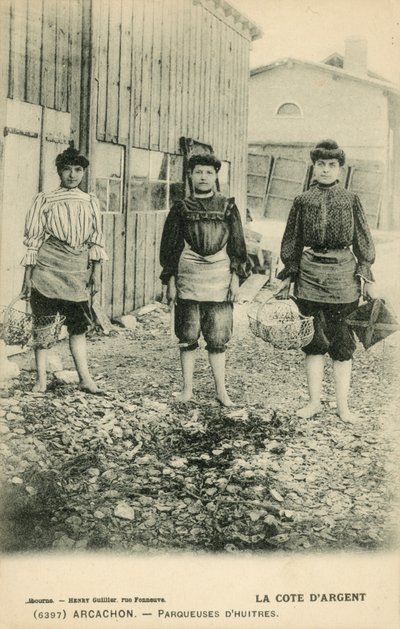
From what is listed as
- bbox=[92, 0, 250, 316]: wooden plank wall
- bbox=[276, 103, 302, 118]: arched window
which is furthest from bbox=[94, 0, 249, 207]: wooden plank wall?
bbox=[276, 103, 302, 118]: arched window

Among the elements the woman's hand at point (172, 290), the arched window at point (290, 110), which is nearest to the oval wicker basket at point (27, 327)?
the woman's hand at point (172, 290)

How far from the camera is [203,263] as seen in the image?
11.2 feet

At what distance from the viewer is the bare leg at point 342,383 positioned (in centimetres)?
343

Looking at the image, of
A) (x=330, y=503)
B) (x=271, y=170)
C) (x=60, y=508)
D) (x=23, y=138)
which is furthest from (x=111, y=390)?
(x=271, y=170)

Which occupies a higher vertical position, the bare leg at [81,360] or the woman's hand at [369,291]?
the woman's hand at [369,291]

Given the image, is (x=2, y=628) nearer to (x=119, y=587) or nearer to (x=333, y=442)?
(x=119, y=587)

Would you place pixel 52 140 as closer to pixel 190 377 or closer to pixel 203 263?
pixel 203 263

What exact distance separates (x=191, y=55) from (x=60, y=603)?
4528mm

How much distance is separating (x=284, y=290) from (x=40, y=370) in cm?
145

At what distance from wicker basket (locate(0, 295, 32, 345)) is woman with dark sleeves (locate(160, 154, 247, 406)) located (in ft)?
2.61

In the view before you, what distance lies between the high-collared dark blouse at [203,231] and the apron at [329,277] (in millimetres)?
354

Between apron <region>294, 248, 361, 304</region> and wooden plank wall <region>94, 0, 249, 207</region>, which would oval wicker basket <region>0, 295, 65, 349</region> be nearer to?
apron <region>294, 248, 361, 304</region>

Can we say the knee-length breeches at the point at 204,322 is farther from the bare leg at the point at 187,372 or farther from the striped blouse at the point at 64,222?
the striped blouse at the point at 64,222

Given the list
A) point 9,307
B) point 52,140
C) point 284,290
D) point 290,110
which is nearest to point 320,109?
point 290,110
